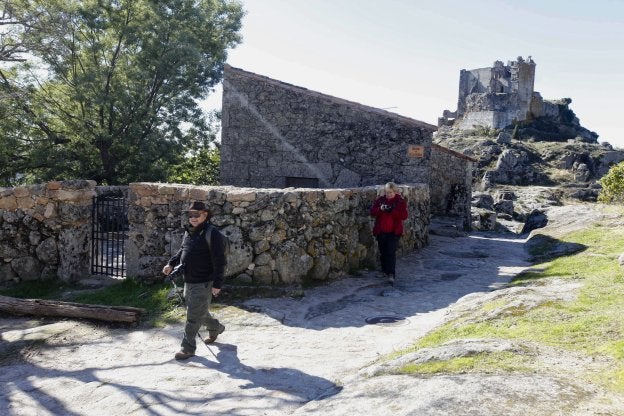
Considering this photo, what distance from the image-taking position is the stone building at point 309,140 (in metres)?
12.1

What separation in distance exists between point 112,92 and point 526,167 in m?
34.0

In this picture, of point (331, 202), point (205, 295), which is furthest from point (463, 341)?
point (331, 202)

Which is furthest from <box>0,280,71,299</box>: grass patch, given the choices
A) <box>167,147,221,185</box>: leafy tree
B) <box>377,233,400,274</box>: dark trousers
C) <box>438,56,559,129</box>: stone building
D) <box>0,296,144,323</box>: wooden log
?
<box>438,56,559,129</box>: stone building

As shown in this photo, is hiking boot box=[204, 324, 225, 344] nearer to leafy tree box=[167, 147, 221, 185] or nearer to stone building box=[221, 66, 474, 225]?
stone building box=[221, 66, 474, 225]

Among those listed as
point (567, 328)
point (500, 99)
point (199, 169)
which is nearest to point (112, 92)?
point (199, 169)

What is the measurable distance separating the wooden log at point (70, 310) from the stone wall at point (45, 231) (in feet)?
4.85

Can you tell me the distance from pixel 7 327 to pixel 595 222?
1224cm

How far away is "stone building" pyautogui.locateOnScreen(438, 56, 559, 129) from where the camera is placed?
57750 millimetres

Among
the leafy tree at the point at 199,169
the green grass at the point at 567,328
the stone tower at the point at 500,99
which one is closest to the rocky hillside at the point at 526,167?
the stone tower at the point at 500,99

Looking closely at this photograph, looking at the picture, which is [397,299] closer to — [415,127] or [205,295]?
[205,295]

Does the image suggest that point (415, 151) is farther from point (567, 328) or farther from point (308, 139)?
point (567, 328)

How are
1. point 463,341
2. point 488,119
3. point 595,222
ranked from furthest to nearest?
1. point 488,119
2. point 595,222
3. point 463,341

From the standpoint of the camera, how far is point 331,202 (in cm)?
795

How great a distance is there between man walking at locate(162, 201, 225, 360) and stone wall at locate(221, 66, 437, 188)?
25.3 ft
